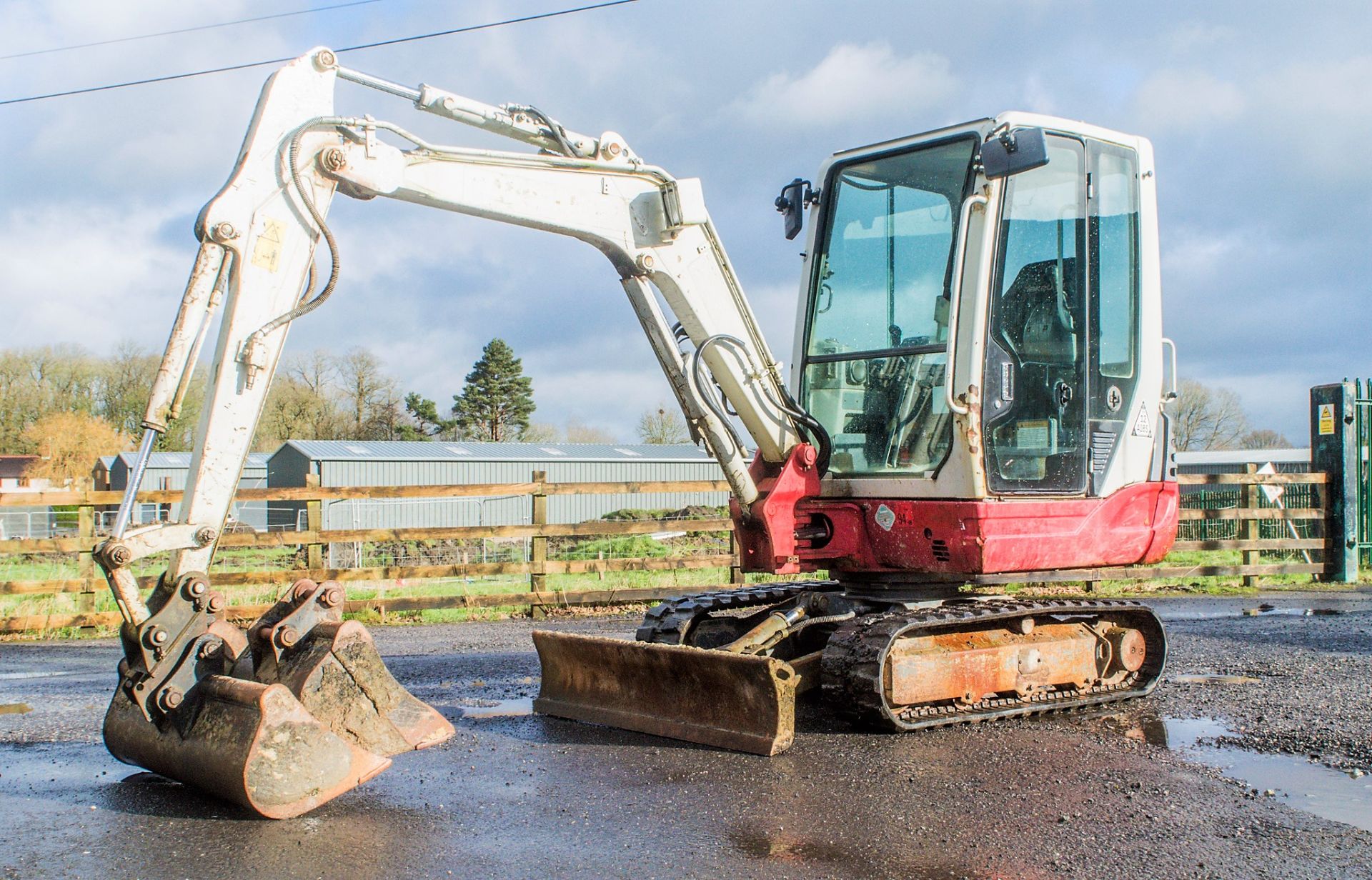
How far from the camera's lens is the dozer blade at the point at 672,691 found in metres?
5.42

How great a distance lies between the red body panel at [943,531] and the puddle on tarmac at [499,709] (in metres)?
1.57

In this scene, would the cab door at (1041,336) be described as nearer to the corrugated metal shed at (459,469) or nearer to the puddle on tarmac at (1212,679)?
the puddle on tarmac at (1212,679)

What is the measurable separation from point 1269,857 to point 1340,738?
2.20 m

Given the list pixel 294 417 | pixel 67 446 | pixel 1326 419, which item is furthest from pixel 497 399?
pixel 1326 419

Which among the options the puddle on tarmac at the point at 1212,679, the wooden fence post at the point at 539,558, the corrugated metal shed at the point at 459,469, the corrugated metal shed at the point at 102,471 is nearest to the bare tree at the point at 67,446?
the corrugated metal shed at the point at 102,471

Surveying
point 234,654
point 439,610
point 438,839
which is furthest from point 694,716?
point 439,610

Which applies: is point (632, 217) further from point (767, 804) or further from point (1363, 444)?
point (1363, 444)

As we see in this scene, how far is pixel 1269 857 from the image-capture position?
4.03 m

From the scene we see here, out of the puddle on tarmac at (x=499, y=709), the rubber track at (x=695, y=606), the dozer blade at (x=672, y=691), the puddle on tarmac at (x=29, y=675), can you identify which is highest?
the rubber track at (x=695, y=606)

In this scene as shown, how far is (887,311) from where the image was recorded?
21.4 feet

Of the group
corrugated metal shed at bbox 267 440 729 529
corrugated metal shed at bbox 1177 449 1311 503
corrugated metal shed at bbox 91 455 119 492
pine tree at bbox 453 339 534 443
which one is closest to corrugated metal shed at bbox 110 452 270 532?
corrugated metal shed at bbox 91 455 119 492

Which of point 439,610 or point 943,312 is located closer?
point 943,312

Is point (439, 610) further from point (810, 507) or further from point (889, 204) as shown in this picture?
point (889, 204)

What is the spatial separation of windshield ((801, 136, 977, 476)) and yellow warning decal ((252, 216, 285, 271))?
3.19 m
